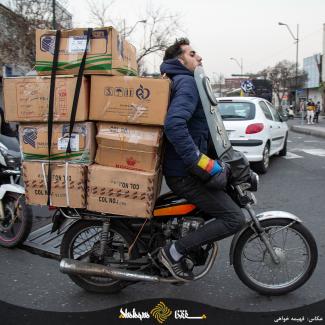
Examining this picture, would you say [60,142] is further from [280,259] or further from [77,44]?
[280,259]

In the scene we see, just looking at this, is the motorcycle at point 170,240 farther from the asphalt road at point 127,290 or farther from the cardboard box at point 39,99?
the cardboard box at point 39,99

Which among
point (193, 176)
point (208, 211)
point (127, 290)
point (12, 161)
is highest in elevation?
point (193, 176)

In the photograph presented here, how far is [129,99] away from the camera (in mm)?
3271

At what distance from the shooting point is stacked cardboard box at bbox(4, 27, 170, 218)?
3266 millimetres

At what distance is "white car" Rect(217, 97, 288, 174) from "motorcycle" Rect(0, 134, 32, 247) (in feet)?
16.6

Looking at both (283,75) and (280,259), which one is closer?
(280,259)

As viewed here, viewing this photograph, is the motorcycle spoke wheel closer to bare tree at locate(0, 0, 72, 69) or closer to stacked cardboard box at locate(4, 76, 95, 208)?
stacked cardboard box at locate(4, 76, 95, 208)

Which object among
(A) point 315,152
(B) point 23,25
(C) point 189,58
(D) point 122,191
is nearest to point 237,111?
(A) point 315,152

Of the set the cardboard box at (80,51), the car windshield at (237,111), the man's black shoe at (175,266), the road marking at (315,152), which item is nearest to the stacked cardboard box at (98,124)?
the cardboard box at (80,51)

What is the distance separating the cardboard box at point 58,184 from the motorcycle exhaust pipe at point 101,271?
0.47 metres

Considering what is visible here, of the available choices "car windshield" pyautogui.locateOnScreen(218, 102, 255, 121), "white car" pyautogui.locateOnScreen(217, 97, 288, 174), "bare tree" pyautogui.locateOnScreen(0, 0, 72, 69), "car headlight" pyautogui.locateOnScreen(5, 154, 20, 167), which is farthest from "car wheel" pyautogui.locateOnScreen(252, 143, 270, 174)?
"bare tree" pyautogui.locateOnScreen(0, 0, 72, 69)

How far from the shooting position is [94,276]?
361 cm

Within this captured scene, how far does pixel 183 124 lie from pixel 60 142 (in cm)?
97

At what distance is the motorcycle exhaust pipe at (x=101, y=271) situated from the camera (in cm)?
345
